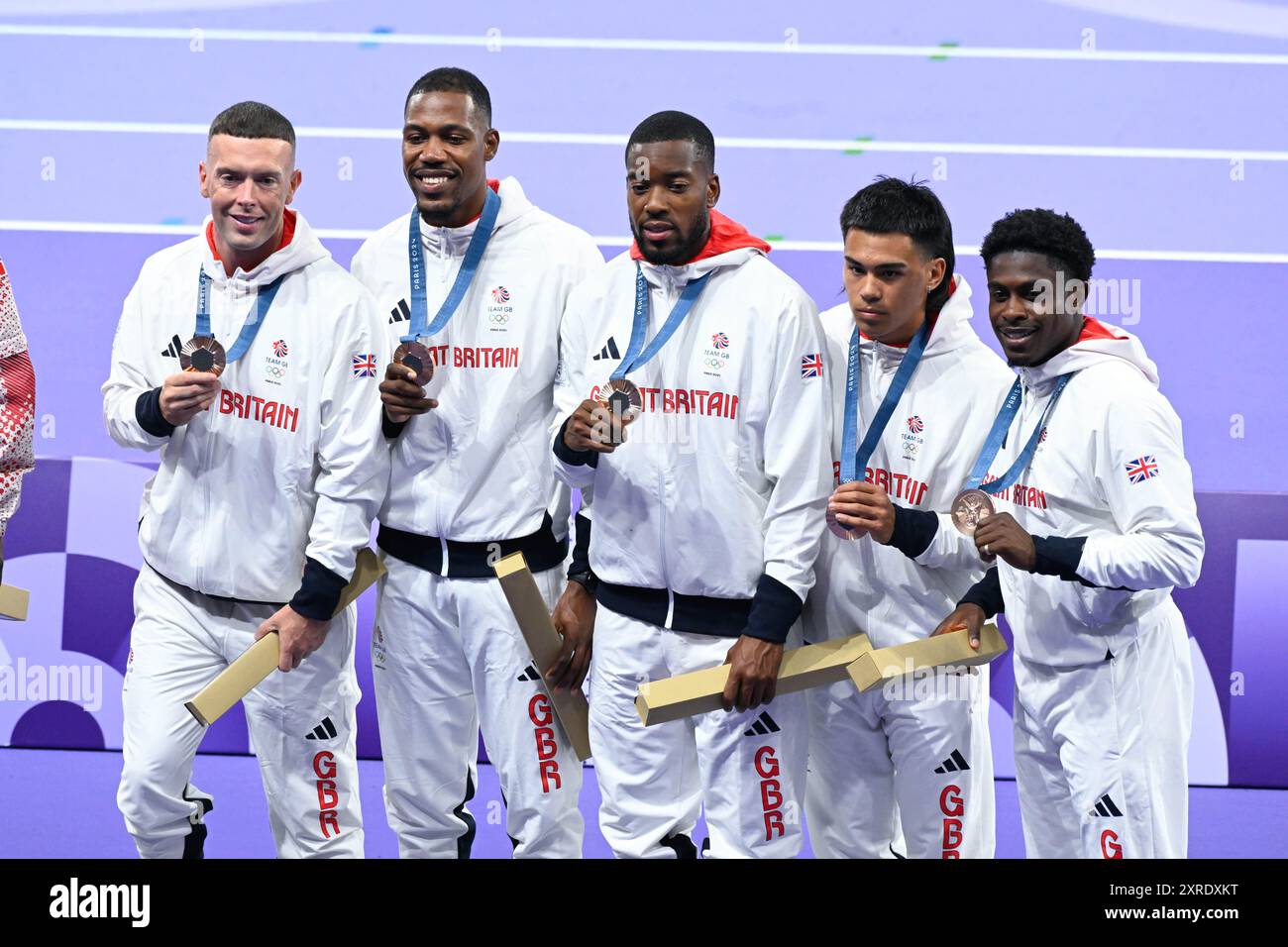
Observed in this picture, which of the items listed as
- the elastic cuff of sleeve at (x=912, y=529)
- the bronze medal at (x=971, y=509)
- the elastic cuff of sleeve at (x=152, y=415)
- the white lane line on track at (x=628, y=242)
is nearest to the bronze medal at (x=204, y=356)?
the elastic cuff of sleeve at (x=152, y=415)

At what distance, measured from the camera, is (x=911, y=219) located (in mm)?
3559

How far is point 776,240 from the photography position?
6.20m

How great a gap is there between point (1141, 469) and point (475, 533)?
1.64 meters

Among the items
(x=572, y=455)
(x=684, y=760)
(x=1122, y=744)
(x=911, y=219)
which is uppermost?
(x=911, y=219)

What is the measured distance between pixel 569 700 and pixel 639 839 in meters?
0.40

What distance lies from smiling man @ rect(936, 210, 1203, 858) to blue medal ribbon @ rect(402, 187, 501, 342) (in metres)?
1.30

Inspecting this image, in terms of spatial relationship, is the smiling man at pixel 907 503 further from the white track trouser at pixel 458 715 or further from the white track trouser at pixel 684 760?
the white track trouser at pixel 458 715

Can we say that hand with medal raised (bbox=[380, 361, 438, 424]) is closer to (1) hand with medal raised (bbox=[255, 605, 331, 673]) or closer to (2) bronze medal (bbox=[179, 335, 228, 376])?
(2) bronze medal (bbox=[179, 335, 228, 376])

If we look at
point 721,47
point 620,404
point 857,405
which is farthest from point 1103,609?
point 721,47

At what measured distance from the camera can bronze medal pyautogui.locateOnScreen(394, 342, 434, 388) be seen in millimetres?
3697

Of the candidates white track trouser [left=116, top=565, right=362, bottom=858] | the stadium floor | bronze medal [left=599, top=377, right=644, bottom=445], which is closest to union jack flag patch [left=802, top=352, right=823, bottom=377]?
bronze medal [left=599, top=377, right=644, bottom=445]

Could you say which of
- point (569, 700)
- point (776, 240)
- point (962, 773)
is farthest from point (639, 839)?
point (776, 240)

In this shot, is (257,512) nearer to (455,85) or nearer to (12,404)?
(12,404)

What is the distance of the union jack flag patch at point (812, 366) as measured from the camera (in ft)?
11.7
